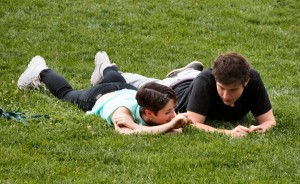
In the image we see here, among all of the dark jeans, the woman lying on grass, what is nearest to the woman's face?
the woman lying on grass

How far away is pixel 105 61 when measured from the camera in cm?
979

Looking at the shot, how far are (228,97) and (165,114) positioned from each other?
26.2 inches

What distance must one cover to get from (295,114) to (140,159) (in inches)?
102

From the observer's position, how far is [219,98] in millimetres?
8086

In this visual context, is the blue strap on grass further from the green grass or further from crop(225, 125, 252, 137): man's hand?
crop(225, 125, 252, 137): man's hand

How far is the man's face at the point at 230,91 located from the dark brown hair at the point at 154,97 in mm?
490

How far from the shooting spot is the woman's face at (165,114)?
7746mm

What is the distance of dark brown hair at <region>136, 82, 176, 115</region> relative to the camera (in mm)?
7688

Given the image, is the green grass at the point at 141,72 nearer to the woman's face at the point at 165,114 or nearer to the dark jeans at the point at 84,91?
the dark jeans at the point at 84,91

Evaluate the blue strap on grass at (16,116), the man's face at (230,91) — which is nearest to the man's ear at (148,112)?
the man's face at (230,91)

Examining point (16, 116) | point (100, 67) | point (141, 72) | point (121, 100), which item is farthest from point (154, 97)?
point (141, 72)

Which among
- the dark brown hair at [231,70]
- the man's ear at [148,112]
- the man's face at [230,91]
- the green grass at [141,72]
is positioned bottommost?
the green grass at [141,72]

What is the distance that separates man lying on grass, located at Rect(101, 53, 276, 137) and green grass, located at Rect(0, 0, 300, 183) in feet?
0.55

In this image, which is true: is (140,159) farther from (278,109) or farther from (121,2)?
(121,2)
